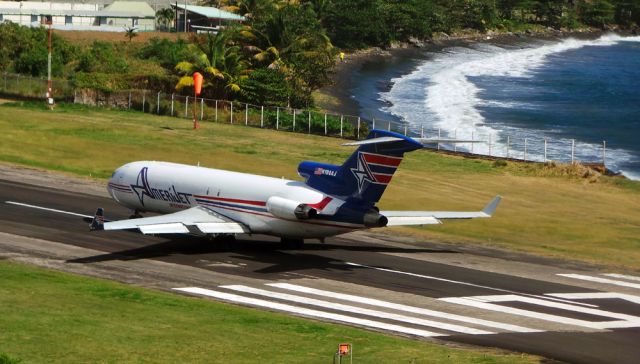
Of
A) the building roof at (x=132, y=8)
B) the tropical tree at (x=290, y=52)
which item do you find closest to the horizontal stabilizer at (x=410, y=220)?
the tropical tree at (x=290, y=52)

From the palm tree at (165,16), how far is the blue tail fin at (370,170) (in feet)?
418

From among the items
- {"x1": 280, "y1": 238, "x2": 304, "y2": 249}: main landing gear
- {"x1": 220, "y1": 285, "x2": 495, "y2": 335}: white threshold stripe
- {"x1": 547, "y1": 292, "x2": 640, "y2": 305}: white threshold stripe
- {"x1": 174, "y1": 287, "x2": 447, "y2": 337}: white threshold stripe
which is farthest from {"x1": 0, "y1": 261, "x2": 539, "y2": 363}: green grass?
{"x1": 547, "y1": 292, "x2": 640, "y2": 305}: white threshold stripe

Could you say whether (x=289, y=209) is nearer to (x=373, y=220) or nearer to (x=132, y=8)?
(x=373, y=220)

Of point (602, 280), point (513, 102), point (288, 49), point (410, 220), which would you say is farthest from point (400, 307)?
point (513, 102)

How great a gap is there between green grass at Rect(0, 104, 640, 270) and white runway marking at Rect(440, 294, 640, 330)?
905 cm

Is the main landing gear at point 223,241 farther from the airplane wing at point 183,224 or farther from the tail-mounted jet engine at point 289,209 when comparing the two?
the tail-mounted jet engine at point 289,209

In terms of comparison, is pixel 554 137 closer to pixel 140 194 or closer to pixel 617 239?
pixel 617 239

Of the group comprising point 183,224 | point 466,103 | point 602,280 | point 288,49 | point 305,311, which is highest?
point 288,49

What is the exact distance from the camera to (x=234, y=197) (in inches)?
1912

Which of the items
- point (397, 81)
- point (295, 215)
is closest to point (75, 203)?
point (295, 215)

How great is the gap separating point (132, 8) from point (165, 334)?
14668 centimetres

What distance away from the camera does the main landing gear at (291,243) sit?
50.5 metres

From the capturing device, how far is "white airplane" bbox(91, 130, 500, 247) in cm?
4500

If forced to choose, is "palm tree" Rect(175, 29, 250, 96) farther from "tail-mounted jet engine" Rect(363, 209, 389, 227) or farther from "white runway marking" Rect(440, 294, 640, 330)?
"white runway marking" Rect(440, 294, 640, 330)
